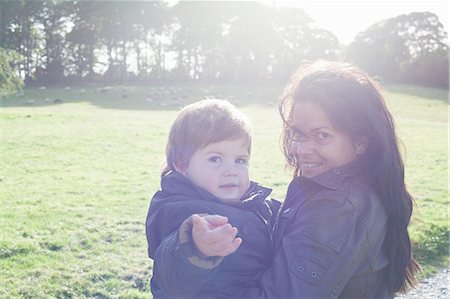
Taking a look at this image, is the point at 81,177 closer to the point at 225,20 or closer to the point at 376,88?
the point at 376,88

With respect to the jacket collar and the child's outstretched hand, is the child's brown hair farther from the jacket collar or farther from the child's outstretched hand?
the child's outstretched hand

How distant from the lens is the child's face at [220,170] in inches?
78.9

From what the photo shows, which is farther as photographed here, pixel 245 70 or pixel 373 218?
pixel 245 70

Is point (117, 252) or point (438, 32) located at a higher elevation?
point (438, 32)

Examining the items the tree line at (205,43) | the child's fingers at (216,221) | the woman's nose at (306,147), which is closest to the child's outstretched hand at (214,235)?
the child's fingers at (216,221)

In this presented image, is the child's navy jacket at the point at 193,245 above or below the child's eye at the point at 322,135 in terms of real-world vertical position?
below

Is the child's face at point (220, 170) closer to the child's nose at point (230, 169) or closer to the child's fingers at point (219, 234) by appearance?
the child's nose at point (230, 169)

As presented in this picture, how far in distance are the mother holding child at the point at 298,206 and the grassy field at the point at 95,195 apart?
33 cm

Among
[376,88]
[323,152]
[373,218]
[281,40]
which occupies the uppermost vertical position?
[281,40]

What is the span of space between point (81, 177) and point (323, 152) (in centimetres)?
885

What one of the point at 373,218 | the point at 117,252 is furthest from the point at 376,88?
the point at 117,252

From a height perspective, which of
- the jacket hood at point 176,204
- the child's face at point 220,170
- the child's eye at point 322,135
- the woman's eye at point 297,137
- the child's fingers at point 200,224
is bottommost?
the jacket hood at point 176,204

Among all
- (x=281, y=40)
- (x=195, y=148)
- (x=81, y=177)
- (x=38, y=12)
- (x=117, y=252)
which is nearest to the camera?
(x=195, y=148)

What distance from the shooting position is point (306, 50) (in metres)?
49.3
